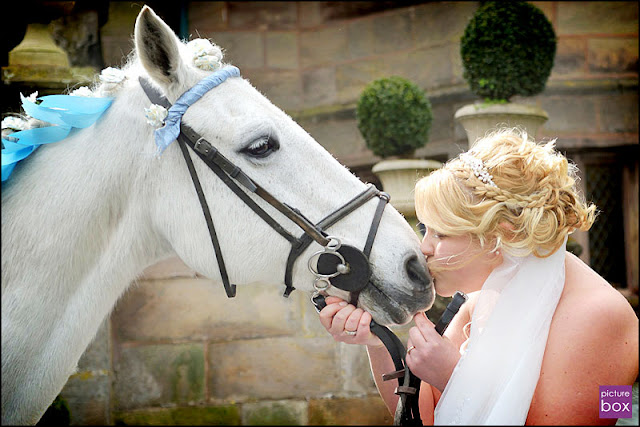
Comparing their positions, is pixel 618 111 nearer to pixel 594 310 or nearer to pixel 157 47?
pixel 594 310

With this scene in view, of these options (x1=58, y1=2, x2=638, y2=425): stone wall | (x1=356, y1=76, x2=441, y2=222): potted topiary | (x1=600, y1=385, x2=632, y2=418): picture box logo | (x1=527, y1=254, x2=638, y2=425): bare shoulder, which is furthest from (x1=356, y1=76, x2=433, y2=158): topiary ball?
(x1=600, y1=385, x2=632, y2=418): picture box logo

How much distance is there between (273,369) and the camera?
159 inches

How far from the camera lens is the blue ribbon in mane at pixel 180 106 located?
5.98 feet

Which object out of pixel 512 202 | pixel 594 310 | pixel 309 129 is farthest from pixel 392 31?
pixel 594 310

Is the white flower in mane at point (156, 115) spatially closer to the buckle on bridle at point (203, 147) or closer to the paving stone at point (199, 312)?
the buckle on bridle at point (203, 147)

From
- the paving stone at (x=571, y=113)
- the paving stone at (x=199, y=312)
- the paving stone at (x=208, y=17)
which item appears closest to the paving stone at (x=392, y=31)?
the paving stone at (x=571, y=113)

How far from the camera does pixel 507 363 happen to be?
180cm

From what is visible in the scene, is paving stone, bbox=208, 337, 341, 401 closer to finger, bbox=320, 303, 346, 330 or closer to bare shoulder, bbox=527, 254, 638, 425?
finger, bbox=320, 303, 346, 330

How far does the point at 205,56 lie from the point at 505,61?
2.76 m

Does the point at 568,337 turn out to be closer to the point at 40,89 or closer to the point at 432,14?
the point at 40,89

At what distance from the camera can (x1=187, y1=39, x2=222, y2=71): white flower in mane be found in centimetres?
195

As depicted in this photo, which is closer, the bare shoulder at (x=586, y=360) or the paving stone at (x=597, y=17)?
the bare shoulder at (x=586, y=360)

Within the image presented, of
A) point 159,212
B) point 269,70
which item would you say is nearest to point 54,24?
point 269,70

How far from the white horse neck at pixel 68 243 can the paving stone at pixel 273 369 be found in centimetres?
223
